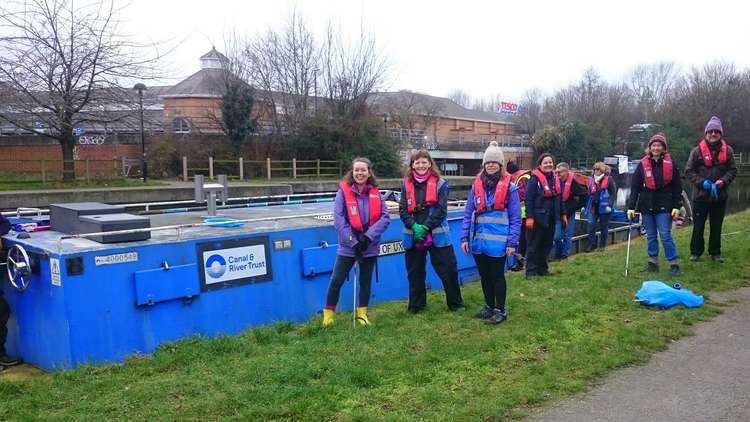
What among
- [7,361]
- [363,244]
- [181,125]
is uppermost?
[181,125]

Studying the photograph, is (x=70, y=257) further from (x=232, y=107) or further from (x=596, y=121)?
(x=596, y=121)

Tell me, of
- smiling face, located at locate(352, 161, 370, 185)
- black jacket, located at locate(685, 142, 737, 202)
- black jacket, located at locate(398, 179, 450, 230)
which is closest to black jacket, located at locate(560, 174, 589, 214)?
black jacket, located at locate(685, 142, 737, 202)

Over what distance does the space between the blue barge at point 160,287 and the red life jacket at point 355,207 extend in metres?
1.37

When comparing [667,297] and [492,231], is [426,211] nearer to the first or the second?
[492,231]

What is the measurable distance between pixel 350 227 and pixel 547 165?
157 inches

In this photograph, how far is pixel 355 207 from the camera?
6371mm

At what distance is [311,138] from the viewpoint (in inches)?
1414

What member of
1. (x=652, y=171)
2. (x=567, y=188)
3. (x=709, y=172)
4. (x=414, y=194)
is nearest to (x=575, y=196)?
(x=567, y=188)

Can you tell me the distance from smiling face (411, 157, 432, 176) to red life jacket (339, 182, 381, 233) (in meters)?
0.52

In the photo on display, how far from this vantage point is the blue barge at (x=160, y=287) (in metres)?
5.73

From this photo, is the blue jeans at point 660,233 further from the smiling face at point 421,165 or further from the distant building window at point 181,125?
the distant building window at point 181,125

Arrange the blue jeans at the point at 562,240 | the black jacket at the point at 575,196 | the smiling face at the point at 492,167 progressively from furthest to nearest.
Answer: the blue jeans at the point at 562,240, the black jacket at the point at 575,196, the smiling face at the point at 492,167

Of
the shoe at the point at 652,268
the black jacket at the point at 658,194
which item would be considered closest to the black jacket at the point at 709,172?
the black jacket at the point at 658,194

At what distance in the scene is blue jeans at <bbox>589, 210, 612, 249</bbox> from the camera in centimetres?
1263
